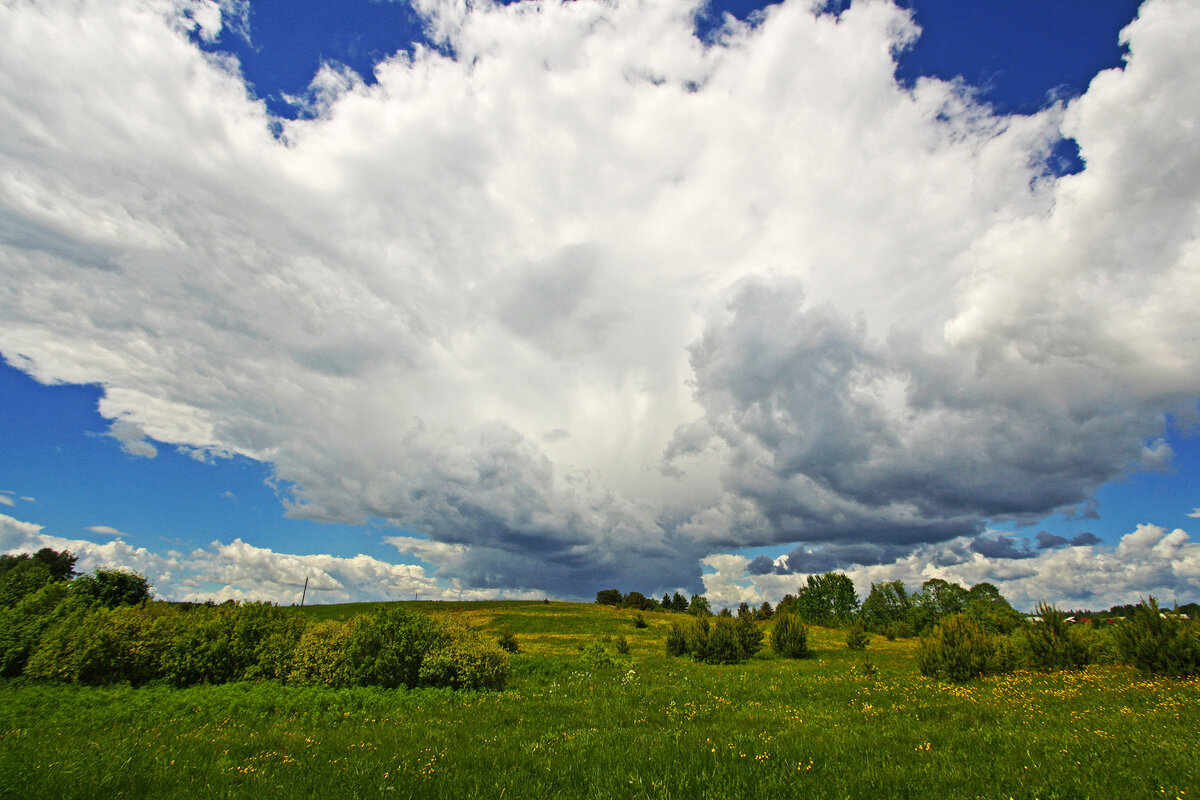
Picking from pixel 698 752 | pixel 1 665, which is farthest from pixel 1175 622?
pixel 1 665

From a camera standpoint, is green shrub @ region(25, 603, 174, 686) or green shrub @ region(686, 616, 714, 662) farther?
green shrub @ region(686, 616, 714, 662)

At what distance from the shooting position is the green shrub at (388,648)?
19812 mm

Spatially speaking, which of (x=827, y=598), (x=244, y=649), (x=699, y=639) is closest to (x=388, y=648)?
(x=244, y=649)

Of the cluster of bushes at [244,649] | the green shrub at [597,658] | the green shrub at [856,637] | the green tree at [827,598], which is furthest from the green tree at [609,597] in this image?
the cluster of bushes at [244,649]

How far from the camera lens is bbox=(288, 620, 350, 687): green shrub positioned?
1978cm

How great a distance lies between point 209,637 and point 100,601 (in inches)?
504

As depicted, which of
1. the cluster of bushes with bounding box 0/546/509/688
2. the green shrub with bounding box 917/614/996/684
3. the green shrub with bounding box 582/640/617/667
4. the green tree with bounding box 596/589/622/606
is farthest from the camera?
the green tree with bounding box 596/589/622/606

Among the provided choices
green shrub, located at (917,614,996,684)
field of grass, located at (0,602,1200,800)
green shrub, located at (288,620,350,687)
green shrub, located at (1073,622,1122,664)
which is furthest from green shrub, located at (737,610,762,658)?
green shrub, located at (288,620,350,687)

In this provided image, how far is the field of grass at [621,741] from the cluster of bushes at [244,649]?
1.76m

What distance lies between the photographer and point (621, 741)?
33.7 feet

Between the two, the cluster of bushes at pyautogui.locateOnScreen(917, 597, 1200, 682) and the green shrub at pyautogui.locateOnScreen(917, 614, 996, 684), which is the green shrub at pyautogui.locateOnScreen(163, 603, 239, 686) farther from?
the cluster of bushes at pyautogui.locateOnScreen(917, 597, 1200, 682)

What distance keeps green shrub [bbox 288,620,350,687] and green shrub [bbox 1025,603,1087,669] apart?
91.4 feet

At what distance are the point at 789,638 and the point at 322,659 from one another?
29.1 meters

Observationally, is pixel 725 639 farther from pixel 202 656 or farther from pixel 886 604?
pixel 886 604
